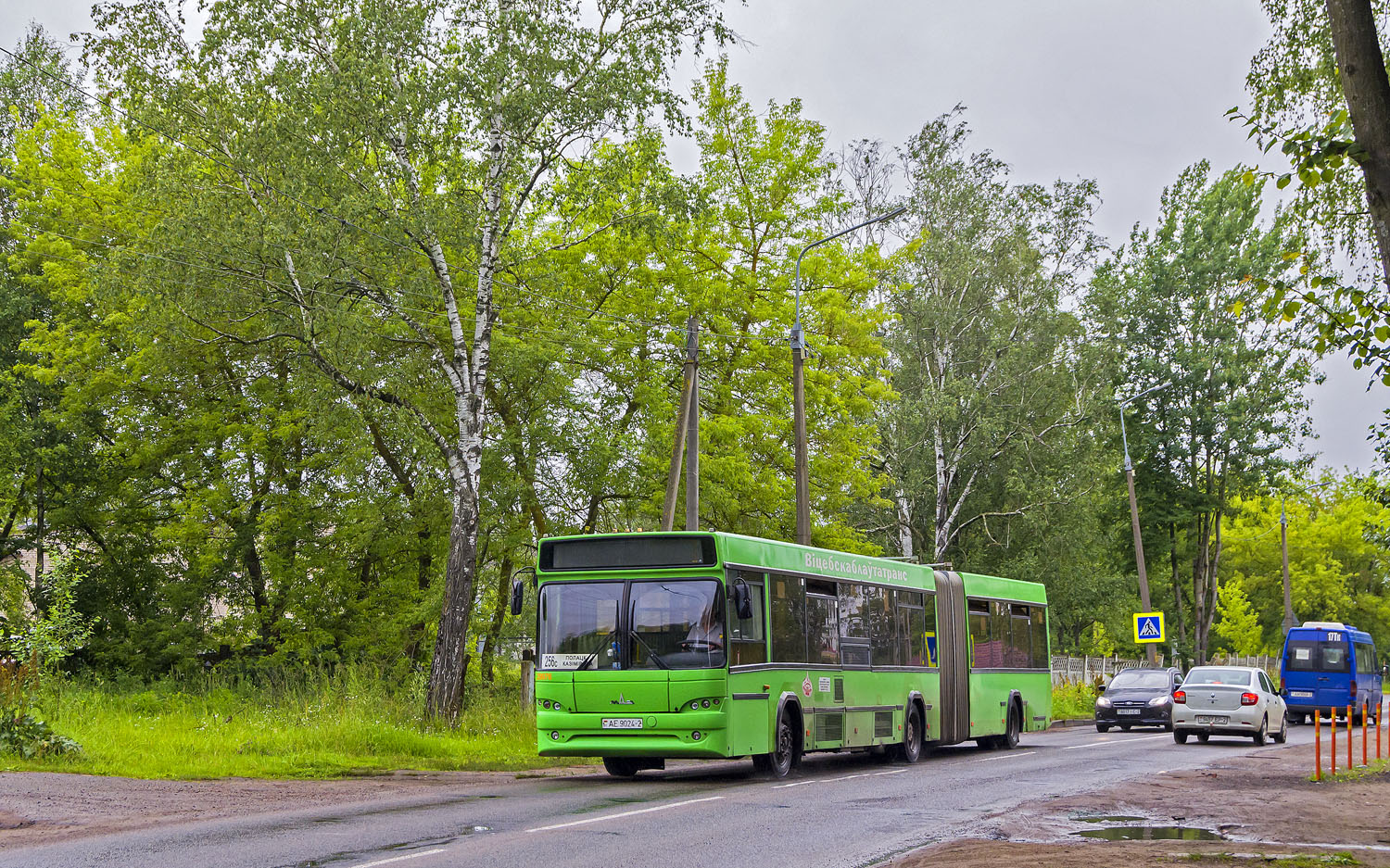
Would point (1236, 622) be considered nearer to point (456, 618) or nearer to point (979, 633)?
point (979, 633)

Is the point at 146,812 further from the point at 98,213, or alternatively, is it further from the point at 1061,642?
the point at 1061,642

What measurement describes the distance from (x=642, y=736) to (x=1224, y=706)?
16050mm

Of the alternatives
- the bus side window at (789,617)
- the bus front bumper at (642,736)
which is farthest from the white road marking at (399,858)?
the bus side window at (789,617)

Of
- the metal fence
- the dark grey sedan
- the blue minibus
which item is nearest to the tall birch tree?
the dark grey sedan

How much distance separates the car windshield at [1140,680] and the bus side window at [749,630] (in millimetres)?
21688

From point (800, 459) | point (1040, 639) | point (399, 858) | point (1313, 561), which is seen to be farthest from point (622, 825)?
point (1313, 561)

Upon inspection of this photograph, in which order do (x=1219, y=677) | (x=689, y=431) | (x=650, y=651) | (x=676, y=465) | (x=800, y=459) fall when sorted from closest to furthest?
1. (x=650, y=651)
2. (x=689, y=431)
3. (x=800, y=459)
4. (x=676, y=465)
5. (x=1219, y=677)

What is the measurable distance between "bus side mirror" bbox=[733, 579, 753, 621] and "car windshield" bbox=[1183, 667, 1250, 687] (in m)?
15.3

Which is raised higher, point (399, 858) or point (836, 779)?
point (399, 858)

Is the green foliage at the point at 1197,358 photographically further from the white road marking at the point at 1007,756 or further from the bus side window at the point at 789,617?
the bus side window at the point at 789,617

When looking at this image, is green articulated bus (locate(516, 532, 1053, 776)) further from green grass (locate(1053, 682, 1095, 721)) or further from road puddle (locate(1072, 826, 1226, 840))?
green grass (locate(1053, 682, 1095, 721))

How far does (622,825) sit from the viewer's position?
1179cm

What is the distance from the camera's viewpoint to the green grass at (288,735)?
16.6 meters

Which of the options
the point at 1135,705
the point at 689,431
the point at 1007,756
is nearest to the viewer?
the point at 1007,756
